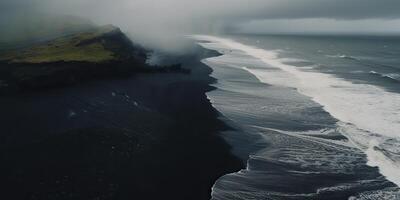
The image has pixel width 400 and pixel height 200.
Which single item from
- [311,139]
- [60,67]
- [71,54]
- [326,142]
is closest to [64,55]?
[71,54]

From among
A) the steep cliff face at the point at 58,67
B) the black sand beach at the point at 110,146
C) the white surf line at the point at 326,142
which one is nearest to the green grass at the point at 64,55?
the steep cliff face at the point at 58,67

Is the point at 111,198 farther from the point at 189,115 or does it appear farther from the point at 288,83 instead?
the point at 288,83

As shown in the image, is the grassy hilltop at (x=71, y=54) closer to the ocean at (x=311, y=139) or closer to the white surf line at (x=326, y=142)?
the ocean at (x=311, y=139)

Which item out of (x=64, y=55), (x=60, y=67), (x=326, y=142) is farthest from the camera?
(x=64, y=55)

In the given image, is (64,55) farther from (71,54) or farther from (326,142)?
(326,142)

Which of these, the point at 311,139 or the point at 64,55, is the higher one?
the point at 311,139

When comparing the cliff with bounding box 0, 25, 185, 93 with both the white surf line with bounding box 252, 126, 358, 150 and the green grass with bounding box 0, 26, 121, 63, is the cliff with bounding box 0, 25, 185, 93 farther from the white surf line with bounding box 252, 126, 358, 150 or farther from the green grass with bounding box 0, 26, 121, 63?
the white surf line with bounding box 252, 126, 358, 150

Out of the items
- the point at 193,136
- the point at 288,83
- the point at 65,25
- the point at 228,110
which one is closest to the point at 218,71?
the point at 288,83

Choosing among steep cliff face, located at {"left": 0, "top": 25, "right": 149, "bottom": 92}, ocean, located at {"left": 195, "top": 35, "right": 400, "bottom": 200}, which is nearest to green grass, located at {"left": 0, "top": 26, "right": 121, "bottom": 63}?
steep cliff face, located at {"left": 0, "top": 25, "right": 149, "bottom": 92}

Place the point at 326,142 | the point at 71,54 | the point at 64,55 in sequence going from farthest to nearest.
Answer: the point at 71,54 < the point at 64,55 < the point at 326,142
